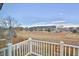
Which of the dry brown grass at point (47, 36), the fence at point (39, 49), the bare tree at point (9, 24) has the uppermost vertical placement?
the bare tree at point (9, 24)

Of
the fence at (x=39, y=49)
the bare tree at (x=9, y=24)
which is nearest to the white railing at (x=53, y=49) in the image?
the fence at (x=39, y=49)

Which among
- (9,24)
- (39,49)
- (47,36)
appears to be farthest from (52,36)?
(9,24)

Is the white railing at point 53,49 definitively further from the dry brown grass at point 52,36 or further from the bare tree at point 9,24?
the bare tree at point 9,24

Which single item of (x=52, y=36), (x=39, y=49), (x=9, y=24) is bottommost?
(x=39, y=49)

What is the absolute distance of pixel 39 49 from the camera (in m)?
1.61

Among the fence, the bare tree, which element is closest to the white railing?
the fence

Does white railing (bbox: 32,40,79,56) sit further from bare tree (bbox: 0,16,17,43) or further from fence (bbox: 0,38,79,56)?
bare tree (bbox: 0,16,17,43)

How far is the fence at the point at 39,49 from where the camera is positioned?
1.55 metres

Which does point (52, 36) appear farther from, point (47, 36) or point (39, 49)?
point (39, 49)

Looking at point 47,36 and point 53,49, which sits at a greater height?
point 47,36

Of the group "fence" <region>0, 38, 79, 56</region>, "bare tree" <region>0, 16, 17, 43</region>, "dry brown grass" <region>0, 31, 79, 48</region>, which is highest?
"bare tree" <region>0, 16, 17, 43</region>

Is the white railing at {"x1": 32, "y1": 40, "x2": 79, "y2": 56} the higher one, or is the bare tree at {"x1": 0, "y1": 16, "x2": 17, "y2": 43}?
the bare tree at {"x1": 0, "y1": 16, "x2": 17, "y2": 43}

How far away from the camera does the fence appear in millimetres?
1554

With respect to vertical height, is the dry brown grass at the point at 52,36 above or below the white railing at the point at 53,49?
above
